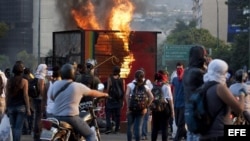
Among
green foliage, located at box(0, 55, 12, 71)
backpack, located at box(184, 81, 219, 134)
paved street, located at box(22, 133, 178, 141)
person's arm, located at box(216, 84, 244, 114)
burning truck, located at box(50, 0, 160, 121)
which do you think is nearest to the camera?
person's arm, located at box(216, 84, 244, 114)

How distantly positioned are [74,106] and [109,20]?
19.6 meters

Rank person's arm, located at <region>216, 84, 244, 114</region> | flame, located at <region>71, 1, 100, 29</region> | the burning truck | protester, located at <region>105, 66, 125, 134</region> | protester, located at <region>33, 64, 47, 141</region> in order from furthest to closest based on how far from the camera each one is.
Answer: flame, located at <region>71, 1, 100, 29</region>, the burning truck, protester, located at <region>105, 66, 125, 134</region>, protester, located at <region>33, 64, 47, 141</region>, person's arm, located at <region>216, 84, 244, 114</region>

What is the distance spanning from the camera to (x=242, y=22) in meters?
72.7

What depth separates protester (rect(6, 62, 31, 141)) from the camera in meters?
16.0

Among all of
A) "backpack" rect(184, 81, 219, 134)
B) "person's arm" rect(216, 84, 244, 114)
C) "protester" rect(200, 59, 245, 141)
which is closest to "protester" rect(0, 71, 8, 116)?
"backpack" rect(184, 81, 219, 134)

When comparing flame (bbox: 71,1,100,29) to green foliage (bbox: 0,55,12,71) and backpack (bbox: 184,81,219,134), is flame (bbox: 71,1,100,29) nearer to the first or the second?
backpack (bbox: 184,81,219,134)

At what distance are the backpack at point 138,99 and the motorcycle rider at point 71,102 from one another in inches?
155

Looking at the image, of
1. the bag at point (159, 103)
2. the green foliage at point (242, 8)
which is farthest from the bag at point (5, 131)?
the green foliage at point (242, 8)

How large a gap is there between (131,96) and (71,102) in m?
4.26

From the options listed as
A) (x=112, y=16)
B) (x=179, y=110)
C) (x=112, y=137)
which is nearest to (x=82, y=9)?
(x=112, y=16)

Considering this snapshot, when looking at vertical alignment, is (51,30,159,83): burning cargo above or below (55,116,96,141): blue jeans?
above

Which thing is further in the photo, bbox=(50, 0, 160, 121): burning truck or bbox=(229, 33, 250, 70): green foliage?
bbox=(229, 33, 250, 70): green foliage

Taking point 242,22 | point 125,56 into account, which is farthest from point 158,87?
point 242,22

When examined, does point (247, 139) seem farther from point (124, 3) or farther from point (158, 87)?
point (124, 3)
